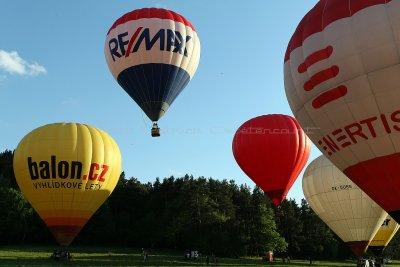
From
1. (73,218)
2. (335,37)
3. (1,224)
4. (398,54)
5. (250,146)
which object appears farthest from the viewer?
(1,224)

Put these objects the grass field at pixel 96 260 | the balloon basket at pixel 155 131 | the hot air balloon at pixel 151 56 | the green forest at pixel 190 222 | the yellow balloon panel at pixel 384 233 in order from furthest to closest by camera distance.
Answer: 1. the green forest at pixel 190 222
2. the yellow balloon panel at pixel 384 233
3. the grass field at pixel 96 260
4. the hot air balloon at pixel 151 56
5. the balloon basket at pixel 155 131

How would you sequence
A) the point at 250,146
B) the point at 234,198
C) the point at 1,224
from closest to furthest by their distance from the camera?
the point at 250,146 < the point at 1,224 < the point at 234,198

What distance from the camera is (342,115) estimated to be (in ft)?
48.8

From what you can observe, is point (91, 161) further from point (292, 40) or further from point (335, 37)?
point (335, 37)

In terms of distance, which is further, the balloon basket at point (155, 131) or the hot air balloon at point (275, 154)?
the hot air balloon at point (275, 154)

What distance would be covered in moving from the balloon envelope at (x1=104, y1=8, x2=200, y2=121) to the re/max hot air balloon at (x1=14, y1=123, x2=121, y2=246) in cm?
355

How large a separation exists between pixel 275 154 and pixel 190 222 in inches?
1029

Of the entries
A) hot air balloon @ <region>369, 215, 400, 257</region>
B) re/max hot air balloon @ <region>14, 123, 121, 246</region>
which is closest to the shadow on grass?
re/max hot air balloon @ <region>14, 123, 121, 246</region>

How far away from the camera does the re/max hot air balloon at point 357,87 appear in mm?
13953

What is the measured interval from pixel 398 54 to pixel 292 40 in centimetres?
392

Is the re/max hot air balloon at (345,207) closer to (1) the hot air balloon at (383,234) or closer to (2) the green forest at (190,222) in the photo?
(1) the hot air balloon at (383,234)

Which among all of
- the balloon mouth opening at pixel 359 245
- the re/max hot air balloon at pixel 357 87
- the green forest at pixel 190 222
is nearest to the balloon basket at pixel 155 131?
the re/max hot air balloon at pixel 357 87

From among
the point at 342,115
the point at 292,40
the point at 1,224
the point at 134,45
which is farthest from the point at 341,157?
the point at 1,224

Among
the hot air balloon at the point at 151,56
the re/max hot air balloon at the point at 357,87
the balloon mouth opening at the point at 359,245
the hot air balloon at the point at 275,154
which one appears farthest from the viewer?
the hot air balloon at the point at 275,154
